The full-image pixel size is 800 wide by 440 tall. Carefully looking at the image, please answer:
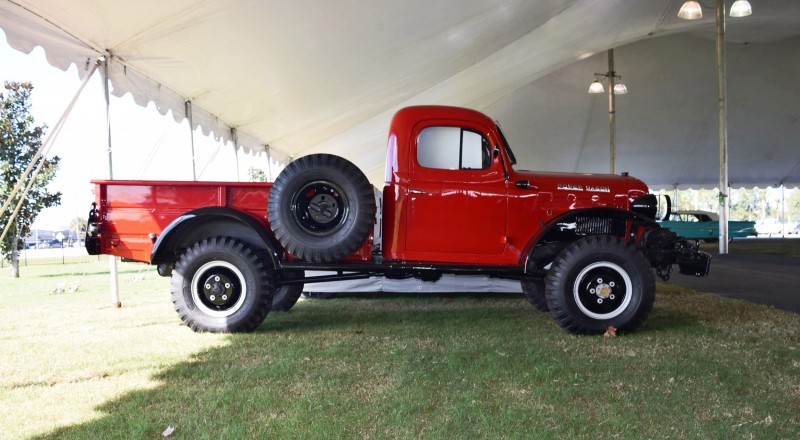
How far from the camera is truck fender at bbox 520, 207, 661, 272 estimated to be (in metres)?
4.75

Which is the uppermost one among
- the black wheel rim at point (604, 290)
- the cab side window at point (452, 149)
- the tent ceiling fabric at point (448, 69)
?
the tent ceiling fabric at point (448, 69)

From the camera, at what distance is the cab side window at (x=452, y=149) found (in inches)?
188

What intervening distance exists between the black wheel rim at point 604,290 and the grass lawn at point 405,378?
267mm

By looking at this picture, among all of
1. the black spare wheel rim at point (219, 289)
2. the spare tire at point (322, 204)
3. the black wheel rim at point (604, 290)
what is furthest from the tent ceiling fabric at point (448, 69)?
the black wheel rim at point (604, 290)

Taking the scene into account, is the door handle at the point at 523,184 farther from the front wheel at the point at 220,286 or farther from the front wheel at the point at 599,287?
the front wheel at the point at 220,286

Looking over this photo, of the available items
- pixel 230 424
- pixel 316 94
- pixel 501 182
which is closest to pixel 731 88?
pixel 316 94

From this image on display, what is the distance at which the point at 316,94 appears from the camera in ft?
27.2

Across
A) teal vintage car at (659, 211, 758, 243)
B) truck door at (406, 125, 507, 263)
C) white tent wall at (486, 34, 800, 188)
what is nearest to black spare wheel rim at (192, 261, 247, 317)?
truck door at (406, 125, 507, 263)

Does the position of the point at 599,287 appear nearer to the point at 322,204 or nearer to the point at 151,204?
the point at 322,204

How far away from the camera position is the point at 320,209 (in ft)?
14.7

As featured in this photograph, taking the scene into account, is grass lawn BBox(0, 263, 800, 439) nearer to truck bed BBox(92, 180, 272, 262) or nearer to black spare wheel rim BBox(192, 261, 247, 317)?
black spare wheel rim BBox(192, 261, 247, 317)

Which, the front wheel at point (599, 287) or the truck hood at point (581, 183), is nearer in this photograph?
the front wheel at point (599, 287)

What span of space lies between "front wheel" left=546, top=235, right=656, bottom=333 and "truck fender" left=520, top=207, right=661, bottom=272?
0.79 feet

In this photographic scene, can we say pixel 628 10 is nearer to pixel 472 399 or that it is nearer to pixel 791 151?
pixel 472 399
